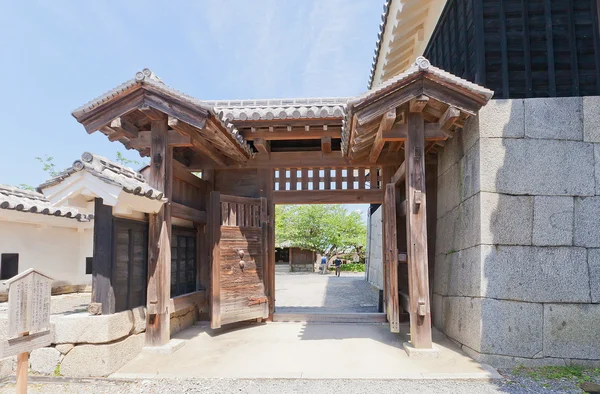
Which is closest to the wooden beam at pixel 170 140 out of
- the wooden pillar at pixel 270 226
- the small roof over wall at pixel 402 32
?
the wooden pillar at pixel 270 226

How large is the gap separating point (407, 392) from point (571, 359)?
2.14 metres

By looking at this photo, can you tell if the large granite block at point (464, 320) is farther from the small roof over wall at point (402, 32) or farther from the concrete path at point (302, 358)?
the small roof over wall at point (402, 32)

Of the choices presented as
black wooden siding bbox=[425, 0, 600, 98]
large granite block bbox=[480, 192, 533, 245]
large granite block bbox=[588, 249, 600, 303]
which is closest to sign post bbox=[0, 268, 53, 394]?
large granite block bbox=[480, 192, 533, 245]

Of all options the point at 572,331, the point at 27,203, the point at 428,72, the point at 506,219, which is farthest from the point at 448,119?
the point at 27,203

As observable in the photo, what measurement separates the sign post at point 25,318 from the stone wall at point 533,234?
4.57 metres

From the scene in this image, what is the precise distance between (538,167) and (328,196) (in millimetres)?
3664

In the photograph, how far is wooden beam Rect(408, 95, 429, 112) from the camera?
4.96 m

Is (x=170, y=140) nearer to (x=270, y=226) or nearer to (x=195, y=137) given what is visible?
(x=195, y=137)

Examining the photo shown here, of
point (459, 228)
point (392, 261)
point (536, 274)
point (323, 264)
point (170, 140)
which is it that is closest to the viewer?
point (536, 274)

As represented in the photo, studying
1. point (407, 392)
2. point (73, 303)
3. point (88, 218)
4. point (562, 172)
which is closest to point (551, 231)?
point (562, 172)

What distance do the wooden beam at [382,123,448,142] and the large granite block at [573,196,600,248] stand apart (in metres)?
1.84

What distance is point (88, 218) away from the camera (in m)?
9.23

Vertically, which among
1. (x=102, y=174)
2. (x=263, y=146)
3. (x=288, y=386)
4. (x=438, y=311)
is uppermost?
(x=263, y=146)

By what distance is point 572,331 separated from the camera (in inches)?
181
